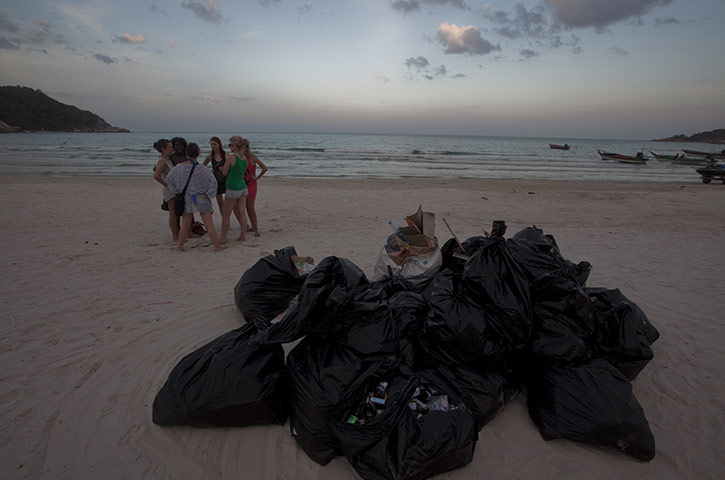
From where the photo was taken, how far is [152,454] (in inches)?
74.2

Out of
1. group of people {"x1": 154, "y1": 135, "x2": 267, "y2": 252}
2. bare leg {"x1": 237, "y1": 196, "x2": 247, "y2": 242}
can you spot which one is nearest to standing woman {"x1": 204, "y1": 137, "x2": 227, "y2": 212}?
group of people {"x1": 154, "y1": 135, "x2": 267, "y2": 252}

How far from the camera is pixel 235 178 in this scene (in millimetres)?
5551

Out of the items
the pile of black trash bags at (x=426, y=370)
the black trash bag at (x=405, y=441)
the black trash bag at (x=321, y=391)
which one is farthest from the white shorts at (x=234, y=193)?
the black trash bag at (x=405, y=441)

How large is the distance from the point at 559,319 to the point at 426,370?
0.88 m

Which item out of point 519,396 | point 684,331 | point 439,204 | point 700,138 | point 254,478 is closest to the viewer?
point 254,478

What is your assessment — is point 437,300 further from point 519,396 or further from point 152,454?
point 152,454

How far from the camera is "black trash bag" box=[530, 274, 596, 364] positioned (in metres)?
2.16

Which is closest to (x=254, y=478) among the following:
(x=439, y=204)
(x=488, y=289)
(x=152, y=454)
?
(x=152, y=454)

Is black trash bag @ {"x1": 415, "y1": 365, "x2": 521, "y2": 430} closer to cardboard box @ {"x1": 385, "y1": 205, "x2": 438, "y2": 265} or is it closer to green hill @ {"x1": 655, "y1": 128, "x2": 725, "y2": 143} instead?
cardboard box @ {"x1": 385, "y1": 205, "x2": 438, "y2": 265}

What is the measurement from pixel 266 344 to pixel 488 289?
1.32m

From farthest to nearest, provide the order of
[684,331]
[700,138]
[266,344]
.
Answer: [700,138] < [684,331] < [266,344]

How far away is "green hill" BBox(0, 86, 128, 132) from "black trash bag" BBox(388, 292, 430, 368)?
88.3 metres

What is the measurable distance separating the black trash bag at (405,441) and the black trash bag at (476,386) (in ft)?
0.70

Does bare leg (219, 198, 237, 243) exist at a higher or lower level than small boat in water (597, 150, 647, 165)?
lower
